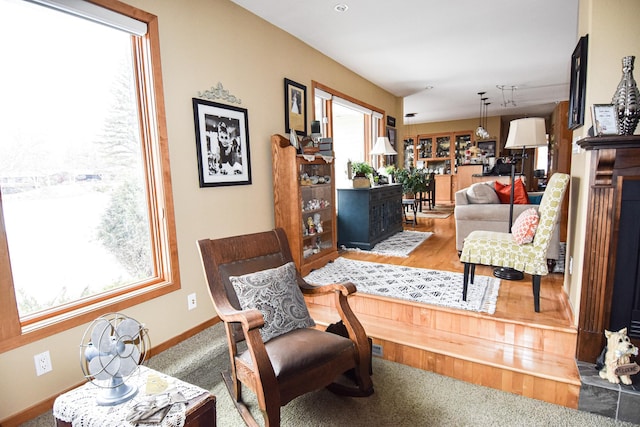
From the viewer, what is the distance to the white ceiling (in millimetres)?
3160

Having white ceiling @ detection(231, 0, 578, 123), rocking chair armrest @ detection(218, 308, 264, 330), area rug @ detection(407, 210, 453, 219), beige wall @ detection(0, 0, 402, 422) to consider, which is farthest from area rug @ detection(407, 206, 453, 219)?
rocking chair armrest @ detection(218, 308, 264, 330)

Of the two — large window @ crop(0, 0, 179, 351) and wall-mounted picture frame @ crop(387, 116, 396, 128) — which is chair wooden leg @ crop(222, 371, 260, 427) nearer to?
large window @ crop(0, 0, 179, 351)

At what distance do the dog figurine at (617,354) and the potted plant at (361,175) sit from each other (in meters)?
3.09

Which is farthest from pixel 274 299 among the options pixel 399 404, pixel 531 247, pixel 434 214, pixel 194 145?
pixel 434 214

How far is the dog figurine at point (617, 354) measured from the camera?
73.9 inches

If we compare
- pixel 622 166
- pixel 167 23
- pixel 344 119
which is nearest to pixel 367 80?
pixel 344 119

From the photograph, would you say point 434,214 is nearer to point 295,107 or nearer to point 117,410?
point 295,107

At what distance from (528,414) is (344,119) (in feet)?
15.0

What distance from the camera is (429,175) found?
8.05 metres

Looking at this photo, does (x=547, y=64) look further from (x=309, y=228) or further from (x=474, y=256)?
(x=309, y=228)

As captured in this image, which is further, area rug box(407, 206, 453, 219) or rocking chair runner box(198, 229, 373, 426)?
area rug box(407, 206, 453, 219)

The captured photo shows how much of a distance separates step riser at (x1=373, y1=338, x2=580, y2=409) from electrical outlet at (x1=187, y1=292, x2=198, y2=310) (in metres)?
1.40

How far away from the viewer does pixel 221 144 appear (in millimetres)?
2914

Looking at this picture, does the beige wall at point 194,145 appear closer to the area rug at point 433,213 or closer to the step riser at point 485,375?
the step riser at point 485,375
